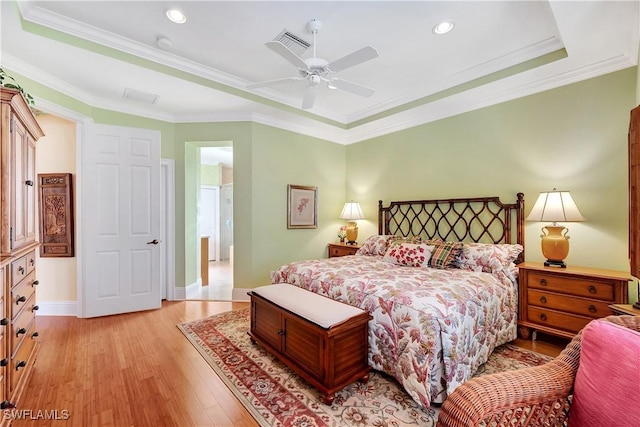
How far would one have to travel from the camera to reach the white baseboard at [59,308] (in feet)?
11.2

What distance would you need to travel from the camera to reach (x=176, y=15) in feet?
7.71

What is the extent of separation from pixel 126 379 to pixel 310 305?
1576 mm

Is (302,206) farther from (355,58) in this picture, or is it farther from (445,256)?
(355,58)

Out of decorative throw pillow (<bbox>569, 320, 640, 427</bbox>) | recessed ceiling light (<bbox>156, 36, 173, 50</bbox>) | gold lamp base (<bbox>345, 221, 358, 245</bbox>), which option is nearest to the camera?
decorative throw pillow (<bbox>569, 320, 640, 427</bbox>)

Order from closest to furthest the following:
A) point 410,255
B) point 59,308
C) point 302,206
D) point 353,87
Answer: point 353,87 < point 410,255 < point 59,308 < point 302,206

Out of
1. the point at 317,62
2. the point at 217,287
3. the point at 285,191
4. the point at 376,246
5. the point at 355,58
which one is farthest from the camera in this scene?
the point at 217,287

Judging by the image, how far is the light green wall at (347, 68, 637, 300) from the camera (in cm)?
254

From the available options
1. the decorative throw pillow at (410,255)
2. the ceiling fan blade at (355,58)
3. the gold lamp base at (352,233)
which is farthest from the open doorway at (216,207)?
the ceiling fan blade at (355,58)

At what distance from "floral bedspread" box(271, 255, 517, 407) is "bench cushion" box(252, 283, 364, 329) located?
16 centimetres

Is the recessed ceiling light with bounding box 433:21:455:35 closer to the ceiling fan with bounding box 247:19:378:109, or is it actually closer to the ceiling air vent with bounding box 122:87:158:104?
the ceiling fan with bounding box 247:19:378:109

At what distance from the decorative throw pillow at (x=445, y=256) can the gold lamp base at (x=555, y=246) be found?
2.53 feet

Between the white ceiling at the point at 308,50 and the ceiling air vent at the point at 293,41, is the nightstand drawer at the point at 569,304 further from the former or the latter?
the ceiling air vent at the point at 293,41

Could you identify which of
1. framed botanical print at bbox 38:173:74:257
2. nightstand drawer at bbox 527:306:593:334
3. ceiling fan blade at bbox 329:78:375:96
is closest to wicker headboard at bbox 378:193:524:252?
nightstand drawer at bbox 527:306:593:334

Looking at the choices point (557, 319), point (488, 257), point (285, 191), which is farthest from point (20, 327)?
point (557, 319)
